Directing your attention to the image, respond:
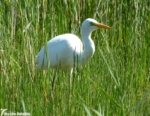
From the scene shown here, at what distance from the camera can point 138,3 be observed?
15.3 feet

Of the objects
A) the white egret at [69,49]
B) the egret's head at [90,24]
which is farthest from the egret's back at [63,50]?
the egret's head at [90,24]

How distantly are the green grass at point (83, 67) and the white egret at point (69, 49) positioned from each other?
99 millimetres

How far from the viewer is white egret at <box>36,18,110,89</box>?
4781 mm

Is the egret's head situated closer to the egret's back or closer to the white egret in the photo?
the white egret

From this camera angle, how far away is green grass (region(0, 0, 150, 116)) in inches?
126

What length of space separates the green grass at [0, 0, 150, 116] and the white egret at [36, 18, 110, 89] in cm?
10

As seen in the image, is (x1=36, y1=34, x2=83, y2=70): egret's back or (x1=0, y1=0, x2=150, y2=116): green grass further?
(x1=36, y1=34, x2=83, y2=70): egret's back

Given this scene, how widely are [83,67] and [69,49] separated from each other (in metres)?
0.55

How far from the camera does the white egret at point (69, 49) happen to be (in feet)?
15.7

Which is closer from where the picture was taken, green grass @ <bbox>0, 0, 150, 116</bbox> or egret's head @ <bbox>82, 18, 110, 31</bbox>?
green grass @ <bbox>0, 0, 150, 116</bbox>

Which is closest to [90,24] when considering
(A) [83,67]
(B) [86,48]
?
(B) [86,48]

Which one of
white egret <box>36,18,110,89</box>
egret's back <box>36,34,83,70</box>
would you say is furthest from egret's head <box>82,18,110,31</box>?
egret's back <box>36,34,83,70</box>

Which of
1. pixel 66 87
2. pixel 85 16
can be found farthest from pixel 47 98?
pixel 85 16

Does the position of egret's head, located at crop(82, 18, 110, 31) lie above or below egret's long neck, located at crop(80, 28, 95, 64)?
above
